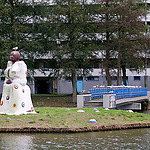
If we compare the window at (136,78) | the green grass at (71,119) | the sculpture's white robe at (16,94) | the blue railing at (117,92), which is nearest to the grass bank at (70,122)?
the green grass at (71,119)

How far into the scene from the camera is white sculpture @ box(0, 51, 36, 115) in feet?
71.4

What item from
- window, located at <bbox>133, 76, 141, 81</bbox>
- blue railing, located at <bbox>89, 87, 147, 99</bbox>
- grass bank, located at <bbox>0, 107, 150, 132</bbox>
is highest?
window, located at <bbox>133, 76, 141, 81</bbox>

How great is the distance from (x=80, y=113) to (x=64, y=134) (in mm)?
4589

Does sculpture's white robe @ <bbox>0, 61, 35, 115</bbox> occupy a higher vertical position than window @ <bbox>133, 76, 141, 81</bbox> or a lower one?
lower

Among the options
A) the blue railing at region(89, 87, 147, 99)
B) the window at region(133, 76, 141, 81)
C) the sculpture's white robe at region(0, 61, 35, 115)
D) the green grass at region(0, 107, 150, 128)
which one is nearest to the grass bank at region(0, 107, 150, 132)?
the green grass at region(0, 107, 150, 128)

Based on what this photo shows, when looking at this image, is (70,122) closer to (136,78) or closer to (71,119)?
(71,119)

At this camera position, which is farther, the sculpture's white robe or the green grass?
the sculpture's white robe

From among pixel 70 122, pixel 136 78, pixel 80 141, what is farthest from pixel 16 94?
pixel 136 78

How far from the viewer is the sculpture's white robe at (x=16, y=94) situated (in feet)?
71.3

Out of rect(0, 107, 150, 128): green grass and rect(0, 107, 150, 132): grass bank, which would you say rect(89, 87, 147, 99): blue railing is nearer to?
rect(0, 107, 150, 128): green grass

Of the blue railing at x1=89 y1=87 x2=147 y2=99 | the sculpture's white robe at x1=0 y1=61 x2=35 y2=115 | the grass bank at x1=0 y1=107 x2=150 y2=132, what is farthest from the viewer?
the blue railing at x1=89 y1=87 x2=147 y2=99

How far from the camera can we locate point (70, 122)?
19.8 m

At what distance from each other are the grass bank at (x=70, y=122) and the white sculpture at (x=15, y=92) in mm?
1003

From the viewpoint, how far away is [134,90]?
127 feet
